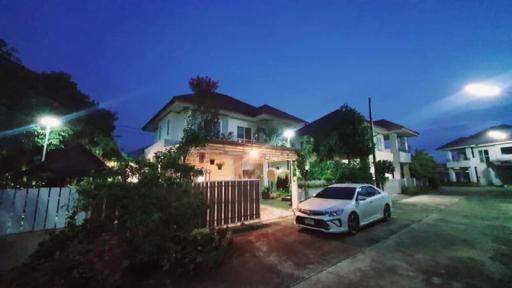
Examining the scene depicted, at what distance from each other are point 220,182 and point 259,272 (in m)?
Answer: 4.10

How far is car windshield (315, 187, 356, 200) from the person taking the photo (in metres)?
8.20

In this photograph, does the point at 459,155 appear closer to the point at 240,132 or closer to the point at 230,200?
the point at 240,132

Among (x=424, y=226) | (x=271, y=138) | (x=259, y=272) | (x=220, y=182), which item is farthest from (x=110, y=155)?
(x=424, y=226)

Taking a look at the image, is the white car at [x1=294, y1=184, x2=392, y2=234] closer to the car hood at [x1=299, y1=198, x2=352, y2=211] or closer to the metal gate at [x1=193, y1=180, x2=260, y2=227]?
the car hood at [x1=299, y1=198, x2=352, y2=211]

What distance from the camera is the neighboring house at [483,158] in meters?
32.0

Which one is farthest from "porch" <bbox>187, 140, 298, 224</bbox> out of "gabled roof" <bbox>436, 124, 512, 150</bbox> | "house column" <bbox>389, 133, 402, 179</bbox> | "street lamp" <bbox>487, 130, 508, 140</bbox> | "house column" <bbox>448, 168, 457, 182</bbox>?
"house column" <bbox>448, 168, 457, 182</bbox>

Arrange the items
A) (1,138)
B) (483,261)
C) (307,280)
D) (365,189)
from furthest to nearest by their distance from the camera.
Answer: (1,138) → (365,189) → (483,261) → (307,280)

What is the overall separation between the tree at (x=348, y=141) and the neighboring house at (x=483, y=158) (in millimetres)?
30077

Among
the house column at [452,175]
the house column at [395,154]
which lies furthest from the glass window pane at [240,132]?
the house column at [452,175]

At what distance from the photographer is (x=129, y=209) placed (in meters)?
5.09

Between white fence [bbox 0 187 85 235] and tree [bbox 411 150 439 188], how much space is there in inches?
1305

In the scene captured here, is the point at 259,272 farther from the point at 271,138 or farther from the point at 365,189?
the point at 271,138

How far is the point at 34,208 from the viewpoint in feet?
21.1

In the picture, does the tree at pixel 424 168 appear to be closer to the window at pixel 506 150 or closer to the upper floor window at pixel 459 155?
the window at pixel 506 150
